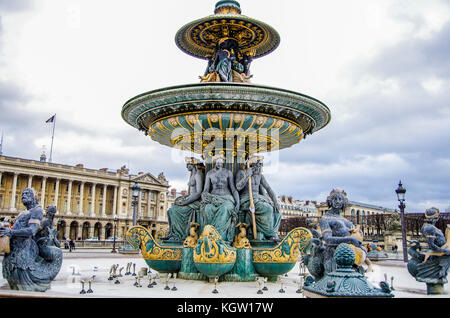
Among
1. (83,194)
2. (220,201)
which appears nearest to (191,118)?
(220,201)

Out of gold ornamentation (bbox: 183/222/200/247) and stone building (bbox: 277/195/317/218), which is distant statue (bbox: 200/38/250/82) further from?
stone building (bbox: 277/195/317/218)

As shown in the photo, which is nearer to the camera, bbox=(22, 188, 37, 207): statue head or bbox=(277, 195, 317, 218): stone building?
bbox=(22, 188, 37, 207): statue head

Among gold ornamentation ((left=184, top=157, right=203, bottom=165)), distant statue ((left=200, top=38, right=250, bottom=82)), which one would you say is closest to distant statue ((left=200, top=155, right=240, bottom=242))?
gold ornamentation ((left=184, top=157, right=203, bottom=165))

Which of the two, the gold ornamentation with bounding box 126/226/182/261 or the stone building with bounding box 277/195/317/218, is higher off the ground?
the stone building with bounding box 277/195/317/218

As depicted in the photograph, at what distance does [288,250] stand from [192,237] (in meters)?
1.88

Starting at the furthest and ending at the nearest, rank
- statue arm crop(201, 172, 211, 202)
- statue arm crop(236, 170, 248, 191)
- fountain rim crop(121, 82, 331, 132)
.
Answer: statue arm crop(236, 170, 248, 191) < statue arm crop(201, 172, 211, 202) < fountain rim crop(121, 82, 331, 132)

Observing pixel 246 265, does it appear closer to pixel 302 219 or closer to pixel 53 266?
pixel 53 266

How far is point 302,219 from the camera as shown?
5028 centimetres

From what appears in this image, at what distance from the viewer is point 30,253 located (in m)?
5.19

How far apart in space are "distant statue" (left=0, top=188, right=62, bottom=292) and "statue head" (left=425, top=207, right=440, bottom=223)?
5739 mm

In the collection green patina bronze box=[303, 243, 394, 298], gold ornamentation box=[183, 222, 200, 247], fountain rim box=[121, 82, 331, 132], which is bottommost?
green patina bronze box=[303, 243, 394, 298]

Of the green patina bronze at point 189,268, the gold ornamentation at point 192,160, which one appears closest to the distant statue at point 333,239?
the green patina bronze at point 189,268

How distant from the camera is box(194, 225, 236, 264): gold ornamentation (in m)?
6.75

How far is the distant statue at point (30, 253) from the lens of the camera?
5.05 m
